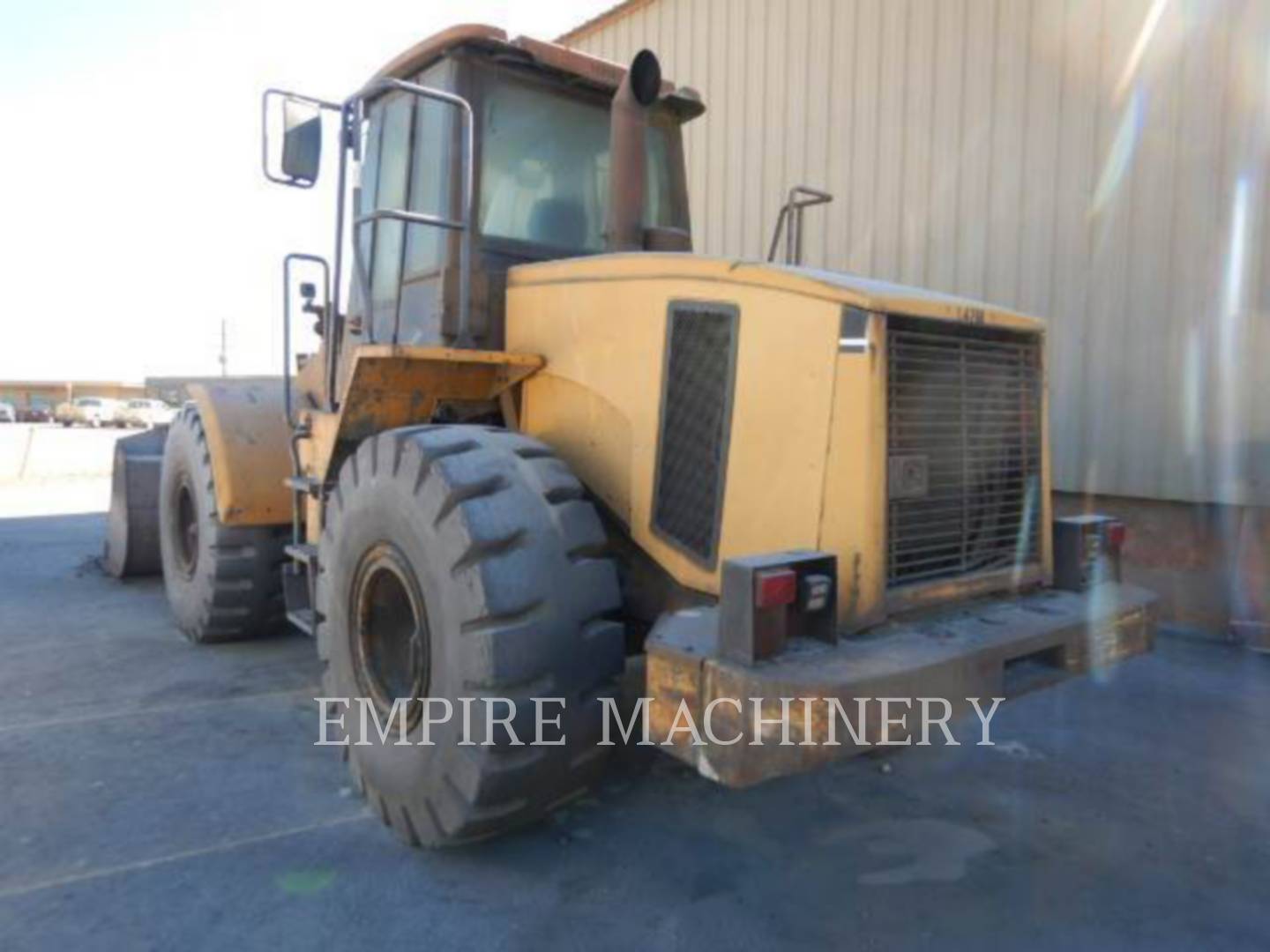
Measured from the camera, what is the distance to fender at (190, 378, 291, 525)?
5.49 meters

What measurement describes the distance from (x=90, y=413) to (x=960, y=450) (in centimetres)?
5253

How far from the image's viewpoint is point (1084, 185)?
21.7 feet

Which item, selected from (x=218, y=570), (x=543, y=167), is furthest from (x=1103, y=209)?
(x=218, y=570)

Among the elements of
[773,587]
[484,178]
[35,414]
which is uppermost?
[484,178]

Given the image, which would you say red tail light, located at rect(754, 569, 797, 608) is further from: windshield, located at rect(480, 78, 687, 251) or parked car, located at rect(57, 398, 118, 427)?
parked car, located at rect(57, 398, 118, 427)

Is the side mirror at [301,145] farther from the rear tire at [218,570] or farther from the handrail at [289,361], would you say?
the rear tire at [218,570]

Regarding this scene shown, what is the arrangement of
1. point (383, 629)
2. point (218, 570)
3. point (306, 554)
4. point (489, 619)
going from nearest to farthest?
point (489, 619) → point (383, 629) → point (306, 554) → point (218, 570)

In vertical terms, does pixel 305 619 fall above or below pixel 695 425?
below

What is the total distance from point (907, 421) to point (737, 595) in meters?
0.95

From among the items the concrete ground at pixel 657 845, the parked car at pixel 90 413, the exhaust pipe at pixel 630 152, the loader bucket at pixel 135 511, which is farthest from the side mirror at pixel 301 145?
the parked car at pixel 90 413

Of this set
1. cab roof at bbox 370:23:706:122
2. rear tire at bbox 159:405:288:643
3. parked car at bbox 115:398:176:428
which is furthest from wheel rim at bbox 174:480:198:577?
parked car at bbox 115:398:176:428

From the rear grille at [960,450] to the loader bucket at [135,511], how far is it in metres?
6.84

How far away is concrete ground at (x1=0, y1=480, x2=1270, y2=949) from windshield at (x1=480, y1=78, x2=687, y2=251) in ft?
7.84

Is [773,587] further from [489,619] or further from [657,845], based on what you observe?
[657,845]
